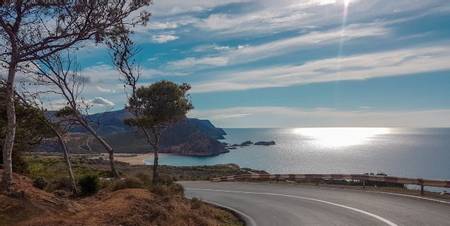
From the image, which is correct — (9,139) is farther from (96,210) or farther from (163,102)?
(163,102)

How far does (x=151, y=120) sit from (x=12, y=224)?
25.2 metres

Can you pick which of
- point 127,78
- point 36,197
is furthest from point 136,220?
point 127,78

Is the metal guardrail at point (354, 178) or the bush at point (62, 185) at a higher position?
the metal guardrail at point (354, 178)

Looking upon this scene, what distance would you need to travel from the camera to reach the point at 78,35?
12.7m

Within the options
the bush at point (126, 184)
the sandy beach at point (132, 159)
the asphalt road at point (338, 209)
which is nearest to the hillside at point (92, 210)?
the bush at point (126, 184)

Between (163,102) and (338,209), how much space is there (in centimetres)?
2186

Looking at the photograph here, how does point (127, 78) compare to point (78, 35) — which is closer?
point (78, 35)

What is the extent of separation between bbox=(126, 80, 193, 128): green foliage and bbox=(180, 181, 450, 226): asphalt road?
1308 cm

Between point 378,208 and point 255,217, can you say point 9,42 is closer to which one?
Answer: point 255,217

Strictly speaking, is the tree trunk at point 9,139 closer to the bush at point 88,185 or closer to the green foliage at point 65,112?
the bush at point 88,185

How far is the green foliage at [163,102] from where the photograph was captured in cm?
3700

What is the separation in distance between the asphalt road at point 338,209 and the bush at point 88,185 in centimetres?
556

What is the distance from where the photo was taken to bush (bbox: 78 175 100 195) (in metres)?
17.0

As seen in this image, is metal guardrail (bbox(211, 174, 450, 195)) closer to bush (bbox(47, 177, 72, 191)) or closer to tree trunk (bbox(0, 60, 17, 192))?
bush (bbox(47, 177, 72, 191))
